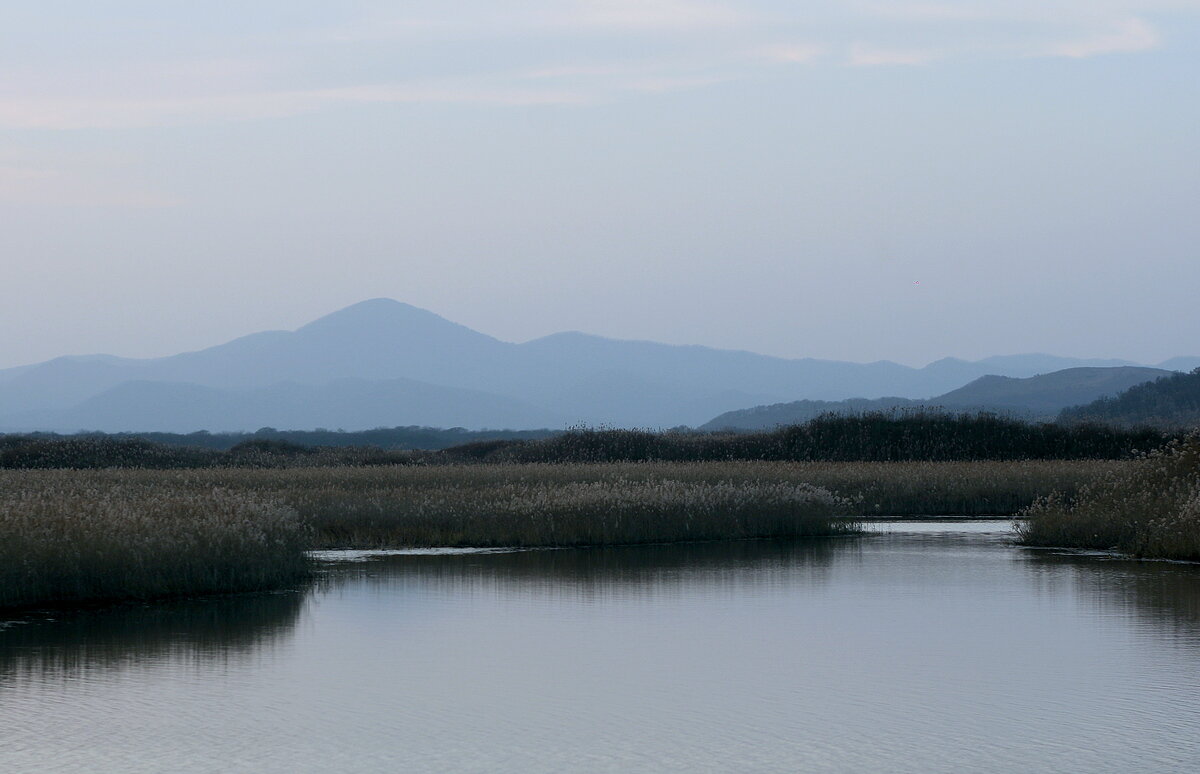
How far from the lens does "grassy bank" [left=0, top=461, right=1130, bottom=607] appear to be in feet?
57.3

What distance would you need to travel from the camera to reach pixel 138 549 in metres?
17.6

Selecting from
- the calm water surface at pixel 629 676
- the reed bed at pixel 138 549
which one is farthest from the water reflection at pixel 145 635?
the reed bed at pixel 138 549

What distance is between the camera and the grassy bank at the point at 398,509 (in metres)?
17.5

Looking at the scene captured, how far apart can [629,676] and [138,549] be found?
24.7 ft

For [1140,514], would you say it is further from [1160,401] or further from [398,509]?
[1160,401]

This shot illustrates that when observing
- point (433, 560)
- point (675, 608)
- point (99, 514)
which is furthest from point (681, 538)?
point (99, 514)

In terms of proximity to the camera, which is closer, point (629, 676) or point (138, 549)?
point (629, 676)

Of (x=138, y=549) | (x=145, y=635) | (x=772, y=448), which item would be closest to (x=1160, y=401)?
(x=772, y=448)

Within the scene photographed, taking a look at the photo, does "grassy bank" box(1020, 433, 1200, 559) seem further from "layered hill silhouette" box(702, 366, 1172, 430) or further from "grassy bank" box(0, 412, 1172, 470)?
"layered hill silhouette" box(702, 366, 1172, 430)

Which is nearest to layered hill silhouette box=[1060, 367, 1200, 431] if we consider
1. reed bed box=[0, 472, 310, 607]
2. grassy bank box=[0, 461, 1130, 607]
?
grassy bank box=[0, 461, 1130, 607]

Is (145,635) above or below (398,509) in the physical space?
below

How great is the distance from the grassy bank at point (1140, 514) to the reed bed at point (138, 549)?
12.2 meters

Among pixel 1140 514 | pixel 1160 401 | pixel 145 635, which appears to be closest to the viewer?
pixel 145 635

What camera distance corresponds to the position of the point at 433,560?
22750 millimetres
